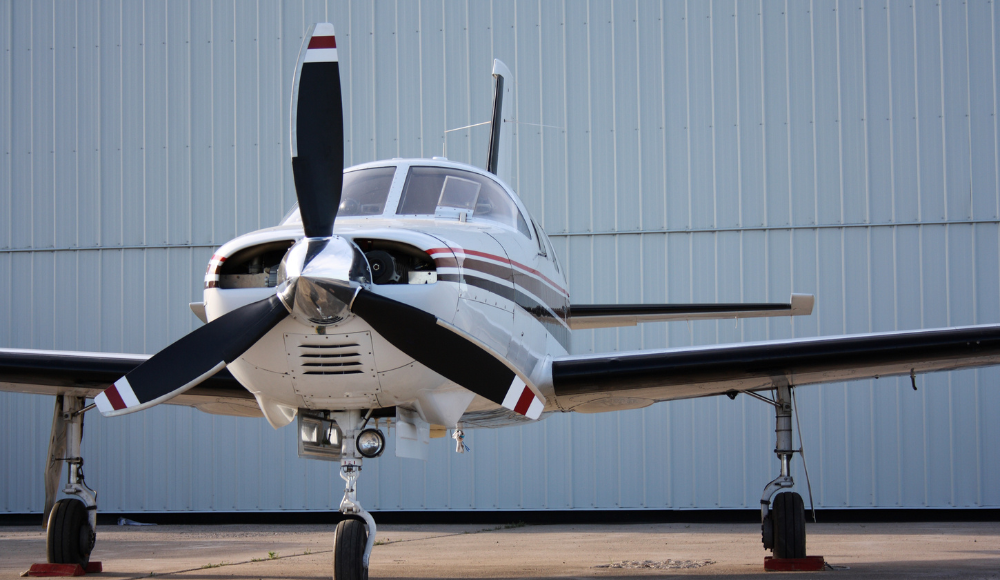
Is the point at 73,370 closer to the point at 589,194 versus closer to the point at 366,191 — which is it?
the point at 366,191

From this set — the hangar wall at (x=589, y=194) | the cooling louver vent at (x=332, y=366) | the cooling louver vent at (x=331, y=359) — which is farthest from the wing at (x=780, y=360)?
the hangar wall at (x=589, y=194)

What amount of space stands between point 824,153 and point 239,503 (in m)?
11.8

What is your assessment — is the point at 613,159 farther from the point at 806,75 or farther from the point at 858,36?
the point at 858,36

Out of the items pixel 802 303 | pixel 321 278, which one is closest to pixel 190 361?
pixel 321 278

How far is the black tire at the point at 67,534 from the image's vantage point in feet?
26.9

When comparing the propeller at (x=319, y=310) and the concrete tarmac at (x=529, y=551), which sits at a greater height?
the propeller at (x=319, y=310)

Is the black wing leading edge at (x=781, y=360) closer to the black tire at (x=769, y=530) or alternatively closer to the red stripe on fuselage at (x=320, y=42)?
the black tire at (x=769, y=530)

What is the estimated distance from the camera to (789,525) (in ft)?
26.4

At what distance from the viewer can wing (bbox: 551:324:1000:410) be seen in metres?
6.30

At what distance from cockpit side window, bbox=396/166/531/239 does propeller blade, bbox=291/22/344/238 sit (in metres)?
0.99

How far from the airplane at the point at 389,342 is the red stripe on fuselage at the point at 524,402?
12 millimetres

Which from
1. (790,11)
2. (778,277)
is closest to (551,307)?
(778,277)

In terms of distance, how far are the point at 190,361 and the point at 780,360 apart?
426 centimetres

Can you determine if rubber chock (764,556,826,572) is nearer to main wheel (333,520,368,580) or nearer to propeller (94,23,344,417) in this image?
main wheel (333,520,368,580)
